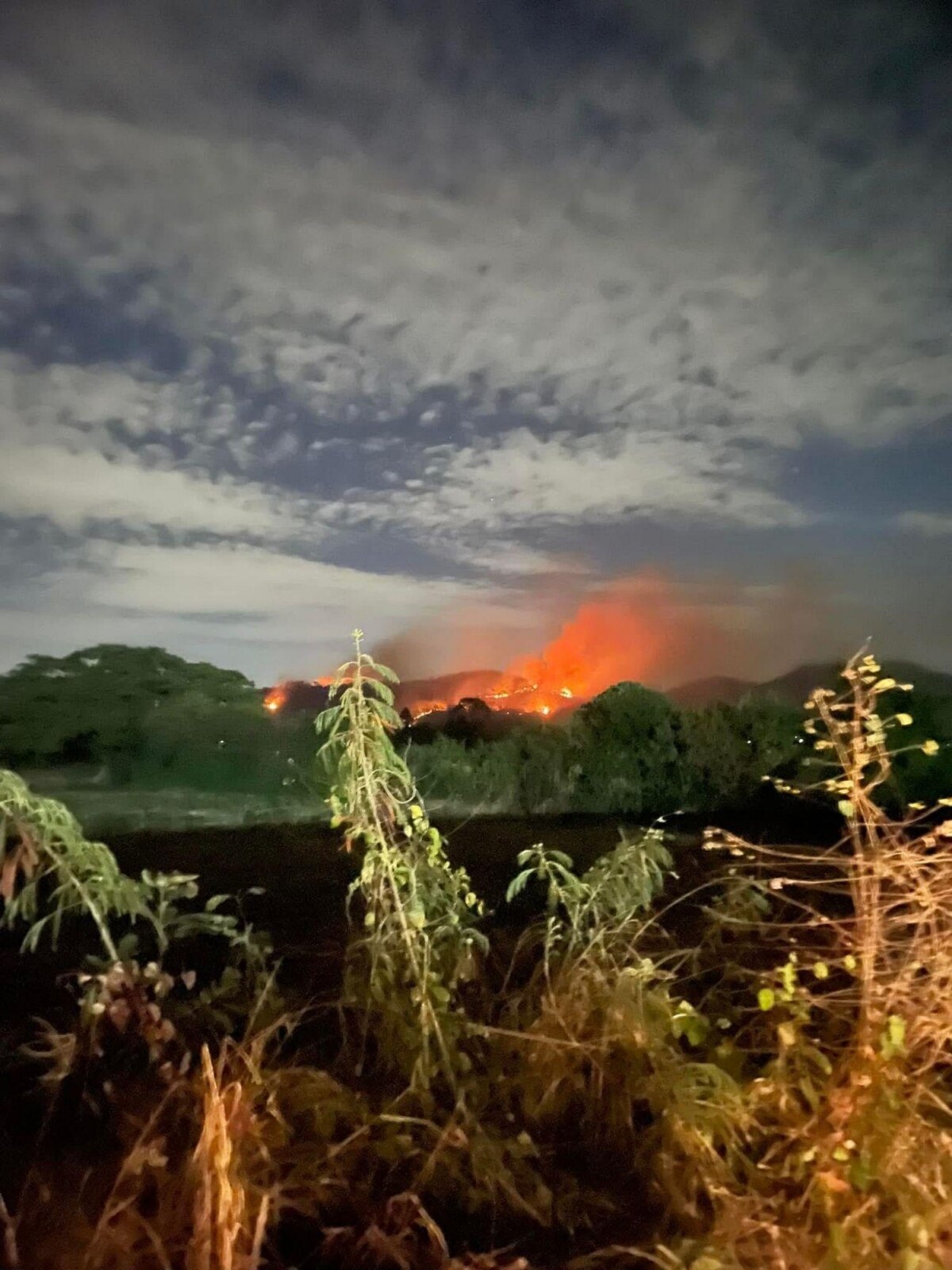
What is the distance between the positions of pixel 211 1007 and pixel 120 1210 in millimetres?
1051

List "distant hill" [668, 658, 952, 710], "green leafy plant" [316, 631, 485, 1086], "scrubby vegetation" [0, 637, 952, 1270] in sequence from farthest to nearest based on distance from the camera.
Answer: "distant hill" [668, 658, 952, 710]
"green leafy plant" [316, 631, 485, 1086]
"scrubby vegetation" [0, 637, 952, 1270]

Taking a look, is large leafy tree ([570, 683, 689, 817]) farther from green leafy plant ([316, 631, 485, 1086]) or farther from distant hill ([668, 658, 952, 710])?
green leafy plant ([316, 631, 485, 1086])

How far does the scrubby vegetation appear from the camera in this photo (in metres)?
2.12

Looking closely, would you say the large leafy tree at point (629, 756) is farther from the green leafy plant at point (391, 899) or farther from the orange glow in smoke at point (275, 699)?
the green leafy plant at point (391, 899)

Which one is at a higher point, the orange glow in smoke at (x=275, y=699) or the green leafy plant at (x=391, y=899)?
the orange glow in smoke at (x=275, y=699)

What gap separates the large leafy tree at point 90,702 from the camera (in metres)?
8.40

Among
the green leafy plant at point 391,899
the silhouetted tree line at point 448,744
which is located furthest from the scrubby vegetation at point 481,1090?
the silhouetted tree line at point 448,744

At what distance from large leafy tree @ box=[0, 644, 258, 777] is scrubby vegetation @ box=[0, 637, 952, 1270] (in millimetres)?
5628

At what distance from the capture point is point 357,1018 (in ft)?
10.3

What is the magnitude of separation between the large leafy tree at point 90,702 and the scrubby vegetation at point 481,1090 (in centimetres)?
563

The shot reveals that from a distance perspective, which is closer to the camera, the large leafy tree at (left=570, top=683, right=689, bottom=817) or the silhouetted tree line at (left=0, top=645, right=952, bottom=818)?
the silhouetted tree line at (left=0, top=645, right=952, bottom=818)

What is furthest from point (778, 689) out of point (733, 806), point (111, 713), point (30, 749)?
point (30, 749)

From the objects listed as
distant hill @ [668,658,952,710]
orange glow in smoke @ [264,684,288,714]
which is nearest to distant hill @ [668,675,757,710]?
distant hill @ [668,658,952,710]

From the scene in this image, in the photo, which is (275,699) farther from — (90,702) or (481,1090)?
(481,1090)
